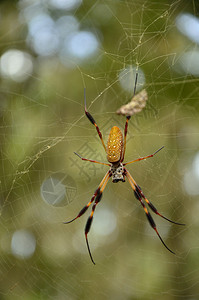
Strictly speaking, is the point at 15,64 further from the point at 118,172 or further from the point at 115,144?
the point at 115,144

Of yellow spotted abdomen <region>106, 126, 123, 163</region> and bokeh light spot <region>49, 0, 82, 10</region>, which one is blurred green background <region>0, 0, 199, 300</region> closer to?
bokeh light spot <region>49, 0, 82, 10</region>

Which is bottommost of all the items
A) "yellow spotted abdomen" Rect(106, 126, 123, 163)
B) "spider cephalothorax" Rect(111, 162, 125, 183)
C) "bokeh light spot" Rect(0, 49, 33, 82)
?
"spider cephalothorax" Rect(111, 162, 125, 183)

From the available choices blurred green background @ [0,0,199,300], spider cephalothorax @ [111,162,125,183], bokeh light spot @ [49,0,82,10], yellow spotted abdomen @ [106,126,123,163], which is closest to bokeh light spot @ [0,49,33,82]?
blurred green background @ [0,0,199,300]

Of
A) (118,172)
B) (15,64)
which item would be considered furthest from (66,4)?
(118,172)

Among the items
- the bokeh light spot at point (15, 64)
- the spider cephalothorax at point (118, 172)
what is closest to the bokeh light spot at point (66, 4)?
the bokeh light spot at point (15, 64)

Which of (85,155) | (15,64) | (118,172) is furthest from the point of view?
(15,64)

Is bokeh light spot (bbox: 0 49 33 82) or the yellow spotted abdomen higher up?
bokeh light spot (bbox: 0 49 33 82)
